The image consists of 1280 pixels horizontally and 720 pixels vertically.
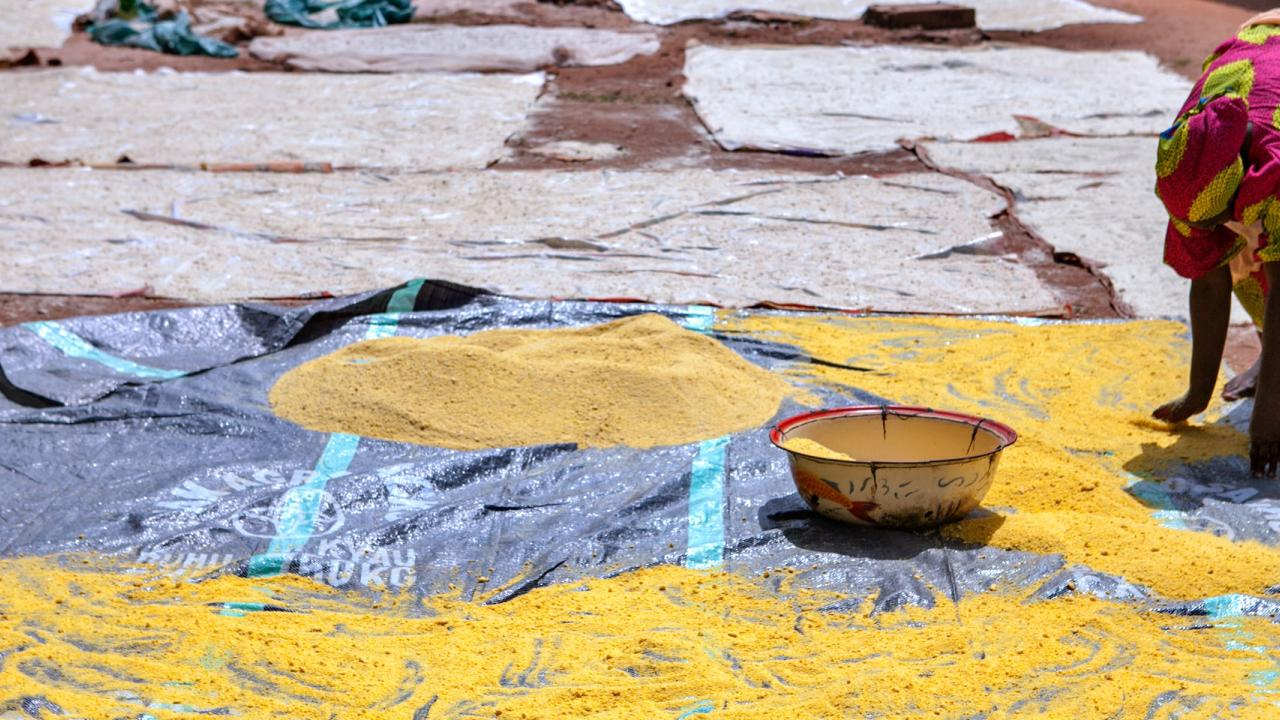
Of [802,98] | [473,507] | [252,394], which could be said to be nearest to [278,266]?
[252,394]

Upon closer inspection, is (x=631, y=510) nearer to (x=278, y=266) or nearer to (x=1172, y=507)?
(x=1172, y=507)

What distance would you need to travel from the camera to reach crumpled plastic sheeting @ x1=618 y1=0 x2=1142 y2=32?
9453 mm

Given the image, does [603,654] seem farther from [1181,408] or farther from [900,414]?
[1181,408]

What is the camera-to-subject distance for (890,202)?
5.07 meters

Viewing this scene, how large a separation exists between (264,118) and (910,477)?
4963mm

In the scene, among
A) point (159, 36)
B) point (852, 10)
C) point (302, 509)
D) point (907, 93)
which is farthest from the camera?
point (852, 10)

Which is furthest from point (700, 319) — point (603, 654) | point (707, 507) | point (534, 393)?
point (603, 654)

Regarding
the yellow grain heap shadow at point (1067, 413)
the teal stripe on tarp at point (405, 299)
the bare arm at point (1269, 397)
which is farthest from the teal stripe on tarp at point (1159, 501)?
the teal stripe on tarp at point (405, 299)

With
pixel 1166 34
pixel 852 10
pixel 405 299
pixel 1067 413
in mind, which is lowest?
pixel 1067 413

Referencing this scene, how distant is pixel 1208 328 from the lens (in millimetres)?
2957

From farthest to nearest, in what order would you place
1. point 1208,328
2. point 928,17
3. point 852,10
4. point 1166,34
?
point 852,10 → point 928,17 → point 1166,34 → point 1208,328

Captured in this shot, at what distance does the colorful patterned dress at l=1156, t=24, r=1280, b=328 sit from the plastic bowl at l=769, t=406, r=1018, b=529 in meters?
0.64

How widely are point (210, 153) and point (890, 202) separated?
9.71 ft

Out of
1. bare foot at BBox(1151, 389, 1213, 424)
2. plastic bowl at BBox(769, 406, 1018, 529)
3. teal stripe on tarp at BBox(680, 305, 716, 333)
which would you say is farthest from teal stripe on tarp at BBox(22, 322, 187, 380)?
bare foot at BBox(1151, 389, 1213, 424)
